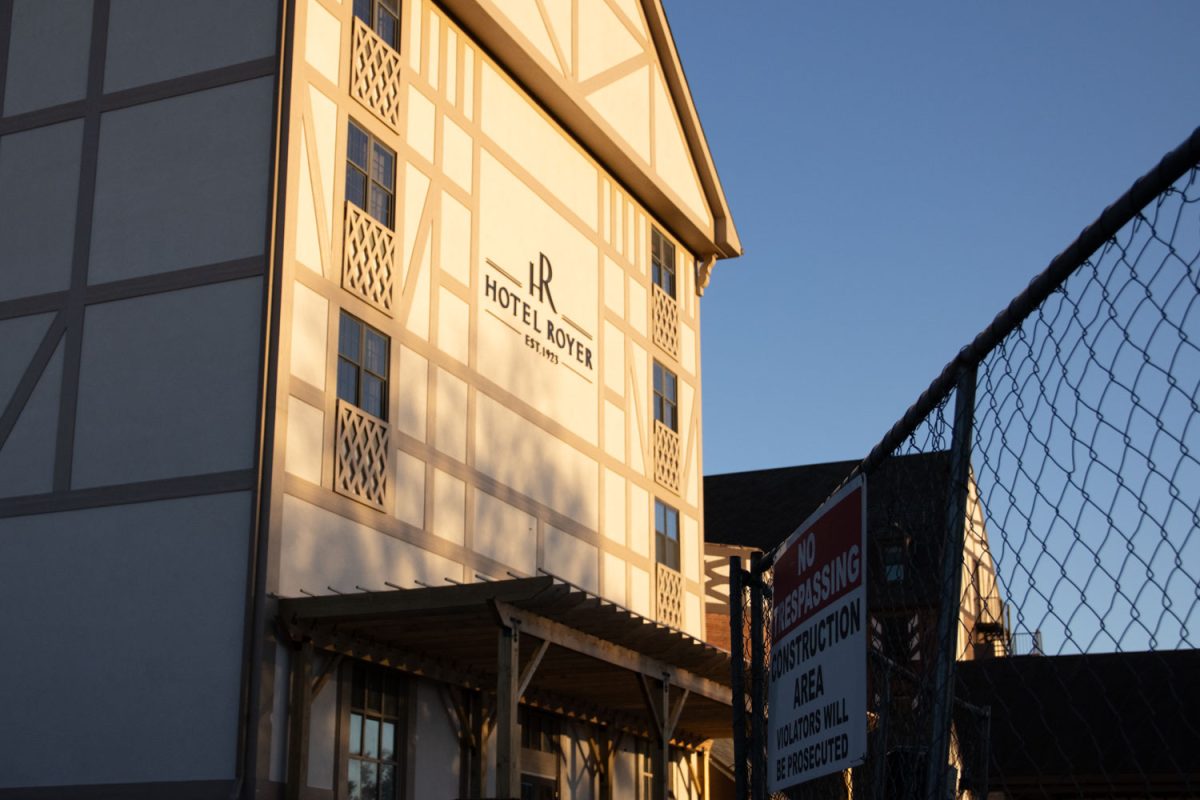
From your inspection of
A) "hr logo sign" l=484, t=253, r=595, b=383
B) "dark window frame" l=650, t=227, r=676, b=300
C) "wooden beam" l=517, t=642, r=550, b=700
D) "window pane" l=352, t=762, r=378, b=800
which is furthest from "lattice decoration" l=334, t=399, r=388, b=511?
"dark window frame" l=650, t=227, r=676, b=300

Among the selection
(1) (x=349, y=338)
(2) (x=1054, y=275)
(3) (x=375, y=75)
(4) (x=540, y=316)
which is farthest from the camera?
(4) (x=540, y=316)

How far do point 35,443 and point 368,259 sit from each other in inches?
167

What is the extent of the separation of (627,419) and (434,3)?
719 centimetres

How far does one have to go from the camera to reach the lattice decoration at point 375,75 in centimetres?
1786

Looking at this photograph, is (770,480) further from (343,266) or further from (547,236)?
(343,266)

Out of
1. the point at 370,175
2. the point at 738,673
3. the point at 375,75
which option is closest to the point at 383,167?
the point at 370,175

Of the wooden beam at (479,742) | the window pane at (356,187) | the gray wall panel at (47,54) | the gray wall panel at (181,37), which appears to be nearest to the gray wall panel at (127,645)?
the window pane at (356,187)

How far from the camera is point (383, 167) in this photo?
18.2 m

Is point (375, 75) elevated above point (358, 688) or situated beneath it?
elevated above

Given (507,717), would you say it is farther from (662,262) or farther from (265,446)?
(662,262)

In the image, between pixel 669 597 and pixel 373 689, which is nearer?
pixel 373 689

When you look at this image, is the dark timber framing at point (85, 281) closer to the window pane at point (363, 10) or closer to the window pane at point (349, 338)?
the window pane at point (349, 338)

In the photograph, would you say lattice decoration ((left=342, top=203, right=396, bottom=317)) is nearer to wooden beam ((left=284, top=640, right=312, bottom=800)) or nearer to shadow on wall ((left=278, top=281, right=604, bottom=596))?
shadow on wall ((left=278, top=281, right=604, bottom=596))

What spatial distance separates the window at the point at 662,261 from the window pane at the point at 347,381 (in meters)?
9.08
